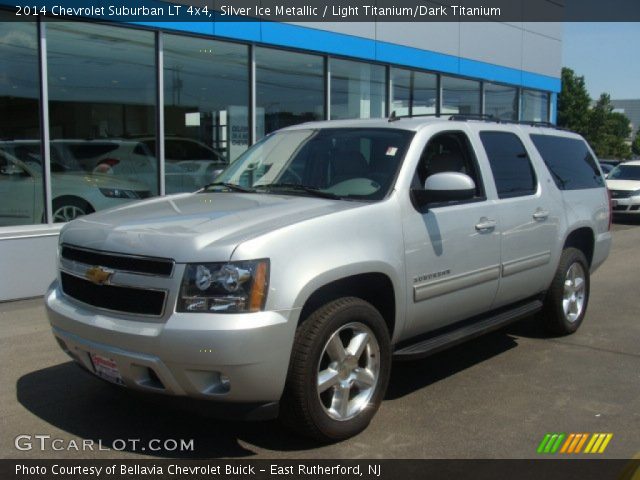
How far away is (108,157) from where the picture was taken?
9.09m

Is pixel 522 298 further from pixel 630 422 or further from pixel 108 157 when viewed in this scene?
pixel 108 157

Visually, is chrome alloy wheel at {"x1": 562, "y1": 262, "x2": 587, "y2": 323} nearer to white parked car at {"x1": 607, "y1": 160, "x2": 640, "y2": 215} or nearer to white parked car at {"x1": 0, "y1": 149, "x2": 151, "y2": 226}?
white parked car at {"x1": 0, "y1": 149, "x2": 151, "y2": 226}

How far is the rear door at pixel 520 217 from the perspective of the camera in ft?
17.2

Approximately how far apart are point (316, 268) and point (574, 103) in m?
81.9

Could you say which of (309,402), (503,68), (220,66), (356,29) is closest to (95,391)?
(309,402)

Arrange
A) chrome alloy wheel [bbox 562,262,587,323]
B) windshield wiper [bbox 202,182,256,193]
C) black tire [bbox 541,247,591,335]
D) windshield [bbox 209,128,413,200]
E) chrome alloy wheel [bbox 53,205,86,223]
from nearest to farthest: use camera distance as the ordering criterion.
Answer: windshield [bbox 209,128,413,200] → windshield wiper [bbox 202,182,256,193] → black tire [bbox 541,247,591,335] → chrome alloy wheel [bbox 562,262,587,323] → chrome alloy wheel [bbox 53,205,86,223]

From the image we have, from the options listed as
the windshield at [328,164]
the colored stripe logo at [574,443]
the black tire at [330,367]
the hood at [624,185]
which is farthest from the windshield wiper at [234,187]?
the hood at [624,185]

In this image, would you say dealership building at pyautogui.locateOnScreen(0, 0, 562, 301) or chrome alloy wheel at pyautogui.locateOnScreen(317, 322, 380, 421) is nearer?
chrome alloy wheel at pyautogui.locateOnScreen(317, 322, 380, 421)

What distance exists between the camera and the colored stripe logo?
394 cm

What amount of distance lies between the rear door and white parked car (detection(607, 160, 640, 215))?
12.7 meters

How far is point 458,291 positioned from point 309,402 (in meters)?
1.58

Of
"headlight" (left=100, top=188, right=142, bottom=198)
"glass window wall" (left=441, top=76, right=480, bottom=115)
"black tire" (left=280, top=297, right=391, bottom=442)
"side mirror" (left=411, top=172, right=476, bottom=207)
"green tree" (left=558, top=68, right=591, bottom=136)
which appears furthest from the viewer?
"green tree" (left=558, top=68, right=591, bottom=136)

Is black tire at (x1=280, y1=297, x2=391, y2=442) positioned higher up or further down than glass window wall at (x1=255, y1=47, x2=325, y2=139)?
further down

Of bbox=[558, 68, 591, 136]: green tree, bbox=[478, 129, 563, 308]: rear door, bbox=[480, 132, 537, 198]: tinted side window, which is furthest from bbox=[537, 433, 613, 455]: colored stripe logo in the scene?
bbox=[558, 68, 591, 136]: green tree
